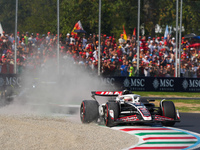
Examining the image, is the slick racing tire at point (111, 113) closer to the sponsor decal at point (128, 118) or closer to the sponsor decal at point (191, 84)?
the sponsor decal at point (128, 118)

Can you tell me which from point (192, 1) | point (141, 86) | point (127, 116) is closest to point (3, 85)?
point (141, 86)

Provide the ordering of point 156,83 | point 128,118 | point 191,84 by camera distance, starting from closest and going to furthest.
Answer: point 128,118 < point 156,83 < point 191,84

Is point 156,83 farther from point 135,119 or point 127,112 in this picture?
point 135,119

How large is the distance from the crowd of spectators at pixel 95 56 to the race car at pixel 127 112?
1492cm

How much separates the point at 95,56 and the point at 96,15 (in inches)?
384

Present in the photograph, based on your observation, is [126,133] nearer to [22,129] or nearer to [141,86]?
[22,129]

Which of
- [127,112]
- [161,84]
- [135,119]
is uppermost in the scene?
[161,84]

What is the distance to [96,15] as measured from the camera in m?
39.3

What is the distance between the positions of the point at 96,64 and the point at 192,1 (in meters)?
Result: 24.6

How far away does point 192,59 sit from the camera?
31.8 m

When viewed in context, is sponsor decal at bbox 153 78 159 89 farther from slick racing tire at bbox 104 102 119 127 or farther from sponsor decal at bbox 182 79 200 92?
slick racing tire at bbox 104 102 119 127

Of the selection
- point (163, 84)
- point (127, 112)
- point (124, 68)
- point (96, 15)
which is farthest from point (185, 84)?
point (127, 112)

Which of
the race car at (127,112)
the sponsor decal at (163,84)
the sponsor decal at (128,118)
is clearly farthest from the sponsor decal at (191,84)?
the sponsor decal at (128,118)

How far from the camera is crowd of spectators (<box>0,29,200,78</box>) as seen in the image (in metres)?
28.4
